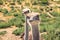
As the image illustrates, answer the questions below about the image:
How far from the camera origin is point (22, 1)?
8.23m

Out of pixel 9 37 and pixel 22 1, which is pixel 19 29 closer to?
pixel 9 37

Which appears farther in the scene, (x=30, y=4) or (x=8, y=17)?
(x=30, y=4)

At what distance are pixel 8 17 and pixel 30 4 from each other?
132 centimetres

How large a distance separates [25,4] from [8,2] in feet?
2.90

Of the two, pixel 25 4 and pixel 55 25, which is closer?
pixel 55 25

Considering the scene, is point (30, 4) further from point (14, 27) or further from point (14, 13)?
point (14, 27)

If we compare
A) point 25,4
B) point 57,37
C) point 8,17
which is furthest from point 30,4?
point 57,37

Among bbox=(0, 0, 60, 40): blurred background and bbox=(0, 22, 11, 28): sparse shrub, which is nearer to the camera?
bbox=(0, 0, 60, 40): blurred background

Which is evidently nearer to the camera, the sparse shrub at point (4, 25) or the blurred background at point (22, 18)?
the blurred background at point (22, 18)

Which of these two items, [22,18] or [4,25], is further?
[22,18]

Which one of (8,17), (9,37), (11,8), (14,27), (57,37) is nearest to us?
(57,37)

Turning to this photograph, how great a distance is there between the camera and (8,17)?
6.64 meters

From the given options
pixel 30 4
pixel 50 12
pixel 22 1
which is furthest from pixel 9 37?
pixel 22 1

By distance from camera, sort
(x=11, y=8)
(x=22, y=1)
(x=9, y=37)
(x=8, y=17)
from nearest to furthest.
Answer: (x=9, y=37)
(x=8, y=17)
(x=11, y=8)
(x=22, y=1)
